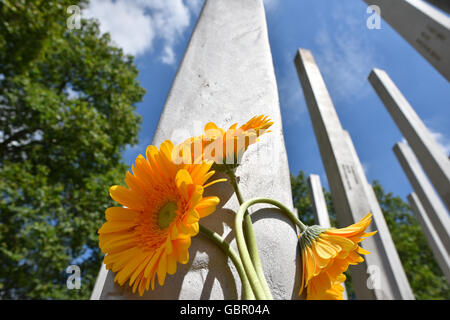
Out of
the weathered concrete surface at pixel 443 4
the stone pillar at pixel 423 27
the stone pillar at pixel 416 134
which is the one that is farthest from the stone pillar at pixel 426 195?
the weathered concrete surface at pixel 443 4

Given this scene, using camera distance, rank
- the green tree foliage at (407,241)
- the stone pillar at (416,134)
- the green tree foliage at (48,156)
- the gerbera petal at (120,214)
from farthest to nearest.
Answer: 1. the green tree foliage at (407,241)
2. the green tree foliage at (48,156)
3. the stone pillar at (416,134)
4. the gerbera petal at (120,214)

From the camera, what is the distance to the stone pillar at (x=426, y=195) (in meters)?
4.15

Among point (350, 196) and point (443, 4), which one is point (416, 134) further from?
point (443, 4)

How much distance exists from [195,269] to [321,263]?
0.95ft

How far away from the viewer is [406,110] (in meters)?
3.10

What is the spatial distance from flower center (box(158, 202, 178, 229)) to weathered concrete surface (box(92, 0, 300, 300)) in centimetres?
10

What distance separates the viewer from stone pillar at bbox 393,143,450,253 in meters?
4.15

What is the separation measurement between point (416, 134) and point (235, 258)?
124 inches

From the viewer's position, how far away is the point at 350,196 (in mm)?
2141

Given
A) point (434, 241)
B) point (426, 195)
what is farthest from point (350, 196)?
point (434, 241)

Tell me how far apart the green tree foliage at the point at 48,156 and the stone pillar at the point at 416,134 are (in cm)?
634

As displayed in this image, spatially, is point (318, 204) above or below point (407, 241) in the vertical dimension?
below

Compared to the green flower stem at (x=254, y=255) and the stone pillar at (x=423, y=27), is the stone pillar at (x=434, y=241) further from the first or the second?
the green flower stem at (x=254, y=255)

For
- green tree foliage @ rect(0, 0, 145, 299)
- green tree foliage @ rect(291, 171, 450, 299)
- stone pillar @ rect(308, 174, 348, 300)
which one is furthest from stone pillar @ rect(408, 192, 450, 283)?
green tree foliage @ rect(0, 0, 145, 299)
